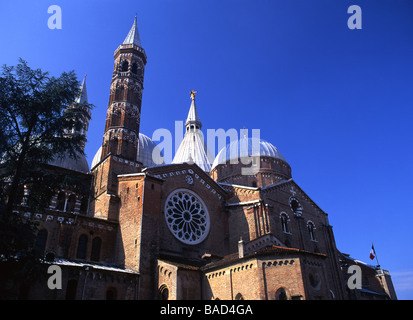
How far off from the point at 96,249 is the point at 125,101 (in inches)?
599

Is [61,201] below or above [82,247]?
above

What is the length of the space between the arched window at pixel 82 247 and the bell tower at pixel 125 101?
29.8 ft

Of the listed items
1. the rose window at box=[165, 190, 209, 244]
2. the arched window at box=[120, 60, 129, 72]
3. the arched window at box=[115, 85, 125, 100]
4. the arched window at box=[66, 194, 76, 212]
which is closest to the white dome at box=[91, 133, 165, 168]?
the arched window at box=[115, 85, 125, 100]

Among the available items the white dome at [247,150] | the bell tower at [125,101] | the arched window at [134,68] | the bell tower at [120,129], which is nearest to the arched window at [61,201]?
the bell tower at [120,129]

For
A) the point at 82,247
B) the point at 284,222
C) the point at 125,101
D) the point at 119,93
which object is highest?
the point at 119,93

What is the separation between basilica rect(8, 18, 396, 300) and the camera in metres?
20.5

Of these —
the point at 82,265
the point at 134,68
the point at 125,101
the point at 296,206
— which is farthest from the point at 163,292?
the point at 134,68

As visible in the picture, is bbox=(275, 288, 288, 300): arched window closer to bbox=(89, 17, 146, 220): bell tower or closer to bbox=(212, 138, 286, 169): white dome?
bbox=(89, 17, 146, 220): bell tower

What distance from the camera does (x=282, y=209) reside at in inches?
1313

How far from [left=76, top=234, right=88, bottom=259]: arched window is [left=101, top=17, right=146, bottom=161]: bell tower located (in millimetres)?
9075

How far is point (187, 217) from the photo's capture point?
1148 inches

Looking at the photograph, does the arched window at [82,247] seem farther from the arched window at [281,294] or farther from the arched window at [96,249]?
the arched window at [281,294]

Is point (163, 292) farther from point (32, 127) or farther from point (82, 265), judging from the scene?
point (32, 127)
